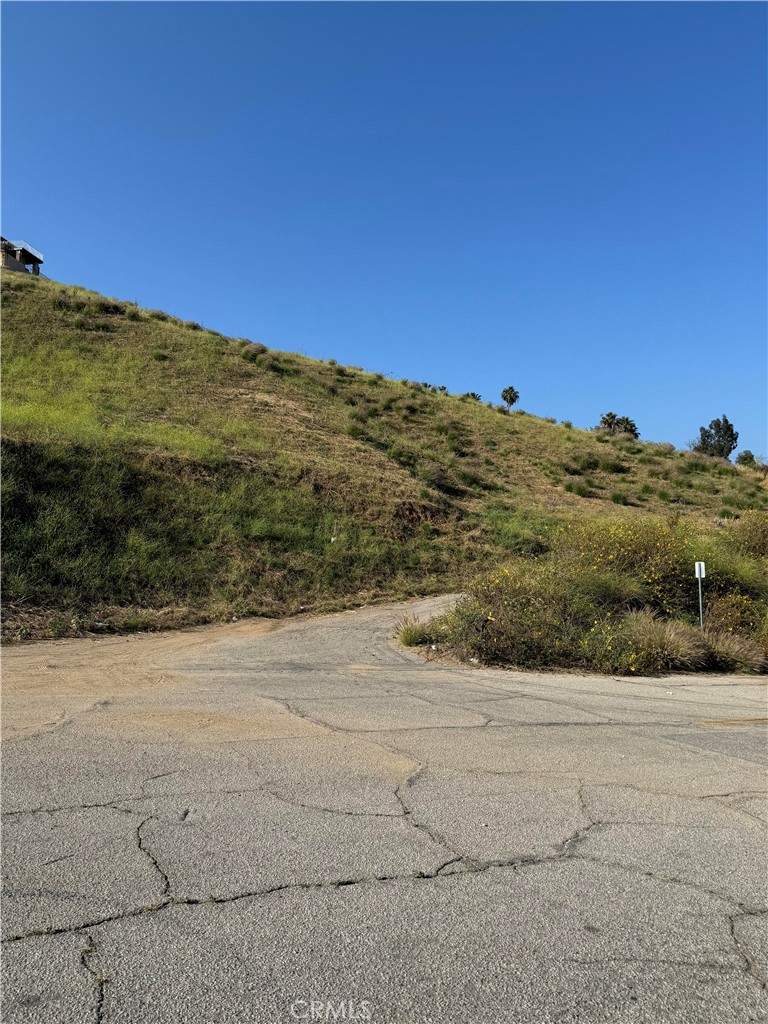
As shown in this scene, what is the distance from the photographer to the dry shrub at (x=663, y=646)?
39.6 ft

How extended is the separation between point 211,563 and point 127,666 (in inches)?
320

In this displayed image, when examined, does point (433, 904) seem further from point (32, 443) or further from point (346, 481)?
point (346, 481)

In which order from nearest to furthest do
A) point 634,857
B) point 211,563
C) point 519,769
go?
1. point 634,857
2. point 519,769
3. point 211,563

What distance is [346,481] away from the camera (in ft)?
88.1

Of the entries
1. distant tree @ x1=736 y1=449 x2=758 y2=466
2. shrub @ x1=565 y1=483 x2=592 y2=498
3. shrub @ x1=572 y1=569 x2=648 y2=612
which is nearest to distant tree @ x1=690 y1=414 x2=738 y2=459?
distant tree @ x1=736 y1=449 x2=758 y2=466

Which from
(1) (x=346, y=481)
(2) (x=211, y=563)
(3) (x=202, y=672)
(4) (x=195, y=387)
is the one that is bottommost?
(3) (x=202, y=672)

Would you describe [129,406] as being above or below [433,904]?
above

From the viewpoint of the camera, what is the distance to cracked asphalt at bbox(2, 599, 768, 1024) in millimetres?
2752

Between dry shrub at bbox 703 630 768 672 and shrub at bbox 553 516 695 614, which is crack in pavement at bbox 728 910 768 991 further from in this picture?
shrub at bbox 553 516 695 614

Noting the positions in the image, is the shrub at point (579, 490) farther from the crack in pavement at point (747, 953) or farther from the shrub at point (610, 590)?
the crack in pavement at point (747, 953)

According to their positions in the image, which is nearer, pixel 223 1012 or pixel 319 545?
pixel 223 1012

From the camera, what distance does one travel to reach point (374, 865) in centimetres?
383

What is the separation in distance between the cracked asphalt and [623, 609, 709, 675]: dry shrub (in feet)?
14.1

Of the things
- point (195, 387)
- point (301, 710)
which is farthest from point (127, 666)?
point (195, 387)
